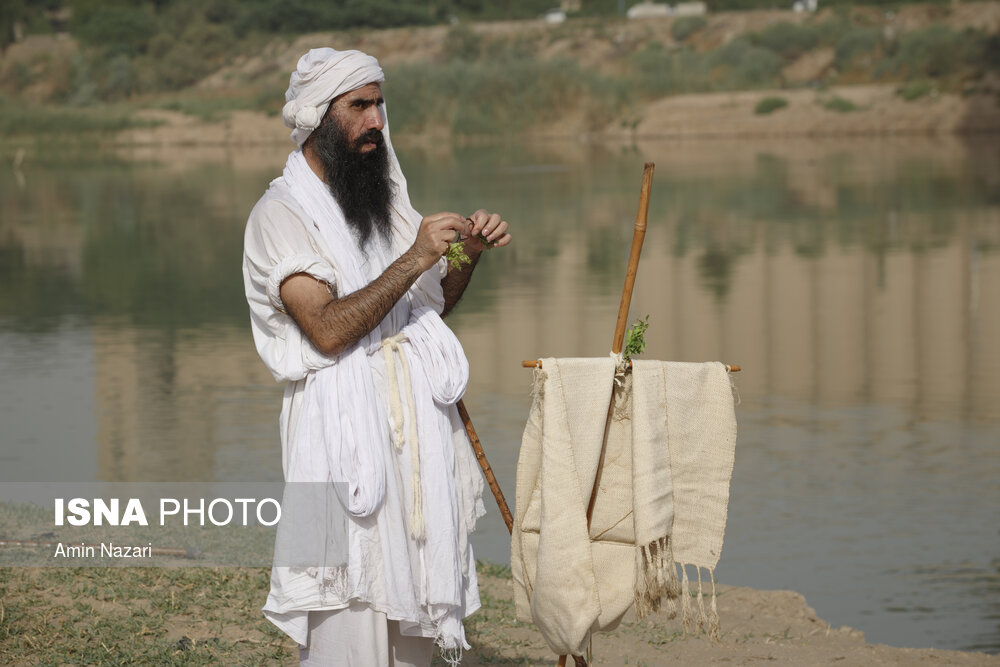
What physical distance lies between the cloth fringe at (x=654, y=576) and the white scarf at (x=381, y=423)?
41 centimetres

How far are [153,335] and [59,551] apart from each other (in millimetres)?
6752

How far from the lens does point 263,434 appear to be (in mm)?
8031

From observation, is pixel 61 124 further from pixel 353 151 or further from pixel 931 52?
pixel 353 151

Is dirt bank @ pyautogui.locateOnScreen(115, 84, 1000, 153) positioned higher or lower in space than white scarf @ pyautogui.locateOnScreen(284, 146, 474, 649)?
higher

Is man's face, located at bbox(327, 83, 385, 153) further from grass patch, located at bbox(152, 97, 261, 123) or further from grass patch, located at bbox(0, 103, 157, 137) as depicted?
grass patch, located at bbox(0, 103, 157, 137)

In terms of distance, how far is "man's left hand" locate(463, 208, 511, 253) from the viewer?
3197 mm

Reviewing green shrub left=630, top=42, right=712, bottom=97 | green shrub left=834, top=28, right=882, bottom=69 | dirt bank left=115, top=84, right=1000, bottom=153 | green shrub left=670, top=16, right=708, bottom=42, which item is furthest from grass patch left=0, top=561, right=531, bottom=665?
green shrub left=670, top=16, right=708, bottom=42

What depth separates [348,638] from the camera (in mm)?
3107

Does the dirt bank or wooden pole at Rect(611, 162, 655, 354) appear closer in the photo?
wooden pole at Rect(611, 162, 655, 354)

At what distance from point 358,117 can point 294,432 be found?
0.73 meters

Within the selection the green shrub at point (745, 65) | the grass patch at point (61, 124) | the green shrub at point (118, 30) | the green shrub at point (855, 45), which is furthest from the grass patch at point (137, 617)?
the green shrub at point (118, 30)

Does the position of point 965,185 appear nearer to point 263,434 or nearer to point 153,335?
point 153,335

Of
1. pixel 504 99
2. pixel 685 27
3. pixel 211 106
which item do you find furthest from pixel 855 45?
pixel 211 106

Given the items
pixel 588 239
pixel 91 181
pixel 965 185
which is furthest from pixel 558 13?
pixel 588 239
